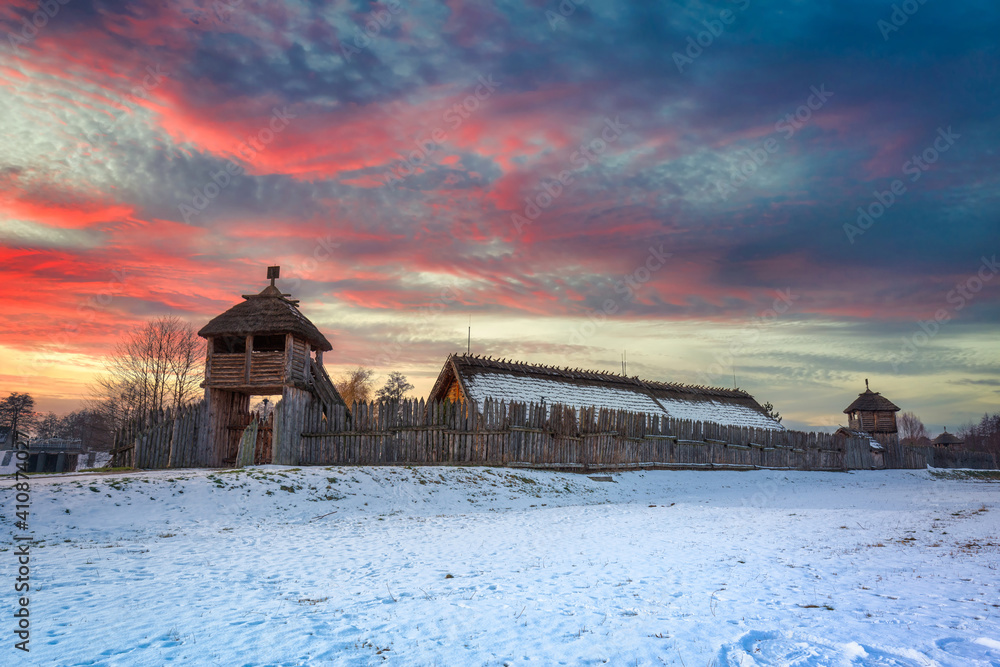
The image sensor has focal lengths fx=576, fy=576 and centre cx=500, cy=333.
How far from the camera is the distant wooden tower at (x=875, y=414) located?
2032 inches

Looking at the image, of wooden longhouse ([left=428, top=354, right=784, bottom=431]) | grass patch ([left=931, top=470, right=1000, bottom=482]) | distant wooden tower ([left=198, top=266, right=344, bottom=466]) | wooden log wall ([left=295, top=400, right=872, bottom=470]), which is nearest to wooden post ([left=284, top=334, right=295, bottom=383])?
distant wooden tower ([left=198, top=266, right=344, bottom=466])

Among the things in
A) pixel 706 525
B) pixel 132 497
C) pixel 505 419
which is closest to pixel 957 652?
pixel 706 525

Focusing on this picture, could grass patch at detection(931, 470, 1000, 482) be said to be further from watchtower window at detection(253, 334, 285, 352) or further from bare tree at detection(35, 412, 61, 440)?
bare tree at detection(35, 412, 61, 440)

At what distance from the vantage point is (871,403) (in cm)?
5234

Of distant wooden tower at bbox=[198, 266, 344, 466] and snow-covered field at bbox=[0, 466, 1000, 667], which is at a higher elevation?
distant wooden tower at bbox=[198, 266, 344, 466]

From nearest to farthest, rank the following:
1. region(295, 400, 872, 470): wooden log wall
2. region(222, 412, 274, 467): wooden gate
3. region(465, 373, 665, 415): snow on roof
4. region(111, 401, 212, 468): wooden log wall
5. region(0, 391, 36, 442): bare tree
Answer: region(295, 400, 872, 470): wooden log wall
region(111, 401, 212, 468): wooden log wall
region(222, 412, 274, 467): wooden gate
region(465, 373, 665, 415): snow on roof
region(0, 391, 36, 442): bare tree

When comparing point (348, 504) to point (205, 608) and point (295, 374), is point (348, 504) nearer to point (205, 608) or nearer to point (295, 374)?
point (205, 608)

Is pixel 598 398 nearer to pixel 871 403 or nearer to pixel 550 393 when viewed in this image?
pixel 550 393

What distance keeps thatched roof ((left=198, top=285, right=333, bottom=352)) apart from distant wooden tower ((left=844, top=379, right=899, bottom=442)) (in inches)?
1985

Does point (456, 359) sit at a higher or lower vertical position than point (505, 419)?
higher

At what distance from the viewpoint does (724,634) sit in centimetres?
412

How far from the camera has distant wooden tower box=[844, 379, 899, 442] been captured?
169 ft

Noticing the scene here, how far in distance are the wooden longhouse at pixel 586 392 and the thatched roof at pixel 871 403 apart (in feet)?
68.5

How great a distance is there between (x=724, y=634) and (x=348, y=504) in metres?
9.54
